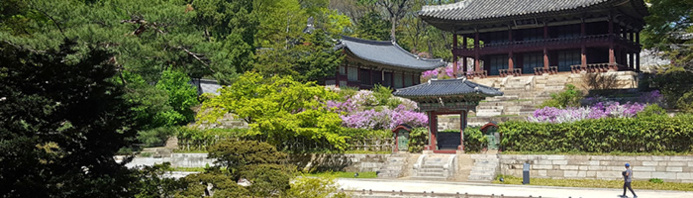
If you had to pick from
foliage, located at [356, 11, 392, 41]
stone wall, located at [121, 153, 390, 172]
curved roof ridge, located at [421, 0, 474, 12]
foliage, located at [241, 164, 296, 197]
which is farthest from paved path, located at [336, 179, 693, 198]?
foliage, located at [356, 11, 392, 41]

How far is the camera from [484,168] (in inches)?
1152

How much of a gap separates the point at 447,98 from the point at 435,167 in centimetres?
352

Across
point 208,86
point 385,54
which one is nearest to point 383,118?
point 208,86

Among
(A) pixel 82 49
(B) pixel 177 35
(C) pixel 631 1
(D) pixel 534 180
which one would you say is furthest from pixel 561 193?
(C) pixel 631 1

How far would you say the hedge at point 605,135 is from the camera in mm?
27188

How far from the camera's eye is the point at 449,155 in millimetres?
30953

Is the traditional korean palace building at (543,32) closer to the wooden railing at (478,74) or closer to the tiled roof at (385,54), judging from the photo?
the wooden railing at (478,74)

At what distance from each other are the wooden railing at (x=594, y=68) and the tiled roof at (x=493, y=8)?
3.92 metres

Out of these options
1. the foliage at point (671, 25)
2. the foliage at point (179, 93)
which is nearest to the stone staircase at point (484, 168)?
the foliage at point (671, 25)

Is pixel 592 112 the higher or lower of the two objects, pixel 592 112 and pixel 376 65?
the lower

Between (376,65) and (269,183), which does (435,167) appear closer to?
(269,183)

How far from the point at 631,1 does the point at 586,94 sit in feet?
31.6

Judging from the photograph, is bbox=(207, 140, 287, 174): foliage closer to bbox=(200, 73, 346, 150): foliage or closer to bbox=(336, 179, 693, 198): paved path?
bbox=(336, 179, 693, 198): paved path

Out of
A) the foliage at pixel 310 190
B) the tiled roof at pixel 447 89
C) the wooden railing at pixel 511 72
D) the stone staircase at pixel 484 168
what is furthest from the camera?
the wooden railing at pixel 511 72
